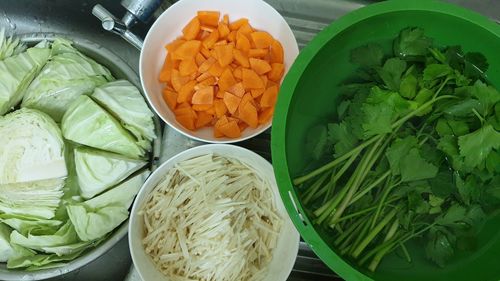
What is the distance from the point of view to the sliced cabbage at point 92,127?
1057 millimetres

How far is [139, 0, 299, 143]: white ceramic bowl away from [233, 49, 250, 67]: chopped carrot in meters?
0.09

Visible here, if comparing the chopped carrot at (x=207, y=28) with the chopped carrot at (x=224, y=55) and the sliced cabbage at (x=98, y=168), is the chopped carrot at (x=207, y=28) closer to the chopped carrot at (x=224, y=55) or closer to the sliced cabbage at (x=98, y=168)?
the chopped carrot at (x=224, y=55)

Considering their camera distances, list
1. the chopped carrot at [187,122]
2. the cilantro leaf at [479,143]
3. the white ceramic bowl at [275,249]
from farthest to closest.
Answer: the chopped carrot at [187,122] → the white ceramic bowl at [275,249] → the cilantro leaf at [479,143]

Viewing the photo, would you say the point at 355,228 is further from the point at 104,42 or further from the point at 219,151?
the point at 104,42

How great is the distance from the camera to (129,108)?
1104 millimetres

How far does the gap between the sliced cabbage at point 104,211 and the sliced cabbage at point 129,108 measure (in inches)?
3.5

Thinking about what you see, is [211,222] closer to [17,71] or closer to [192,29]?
[192,29]

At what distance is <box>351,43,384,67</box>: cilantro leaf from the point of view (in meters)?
0.93

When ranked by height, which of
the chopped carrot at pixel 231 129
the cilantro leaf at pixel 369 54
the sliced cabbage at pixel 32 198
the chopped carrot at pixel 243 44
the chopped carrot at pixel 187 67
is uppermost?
the cilantro leaf at pixel 369 54

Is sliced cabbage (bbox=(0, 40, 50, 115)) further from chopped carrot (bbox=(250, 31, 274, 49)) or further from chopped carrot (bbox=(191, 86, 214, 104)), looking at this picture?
chopped carrot (bbox=(250, 31, 274, 49))

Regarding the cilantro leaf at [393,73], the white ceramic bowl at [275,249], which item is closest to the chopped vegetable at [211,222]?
the white ceramic bowl at [275,249]

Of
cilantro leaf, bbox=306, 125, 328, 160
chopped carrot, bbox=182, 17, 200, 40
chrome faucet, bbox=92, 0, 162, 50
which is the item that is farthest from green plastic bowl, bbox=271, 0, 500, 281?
chrome faucet, bbox=92, 0, 162, 50

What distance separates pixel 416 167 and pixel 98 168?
60 cm

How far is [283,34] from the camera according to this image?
1.13 m
